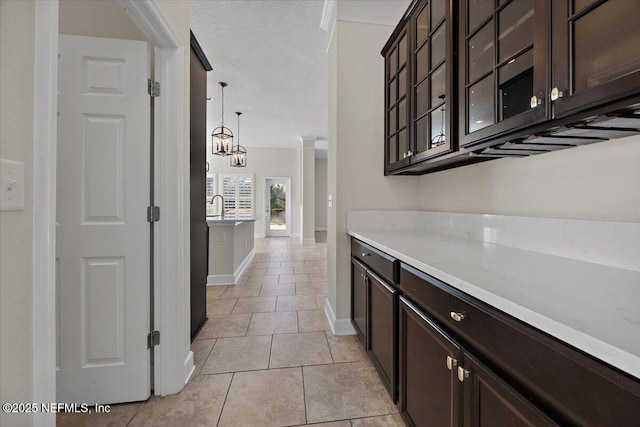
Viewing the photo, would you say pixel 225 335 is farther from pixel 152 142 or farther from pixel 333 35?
pixel 333 35

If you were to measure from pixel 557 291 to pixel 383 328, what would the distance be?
103 centimetres

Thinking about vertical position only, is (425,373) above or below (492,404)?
below

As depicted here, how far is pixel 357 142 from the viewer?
246cm

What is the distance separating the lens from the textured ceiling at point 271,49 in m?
2.59

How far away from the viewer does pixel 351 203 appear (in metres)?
2.44

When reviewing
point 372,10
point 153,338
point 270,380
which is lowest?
point 270,380

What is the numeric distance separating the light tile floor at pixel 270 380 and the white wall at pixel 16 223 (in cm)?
110

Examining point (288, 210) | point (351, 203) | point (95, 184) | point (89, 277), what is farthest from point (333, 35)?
point (288, 210)

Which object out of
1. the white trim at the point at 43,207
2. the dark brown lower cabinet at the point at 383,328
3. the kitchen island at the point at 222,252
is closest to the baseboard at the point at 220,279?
the kitchen island at the point at 222,252

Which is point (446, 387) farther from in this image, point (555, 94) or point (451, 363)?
point (555, 94)

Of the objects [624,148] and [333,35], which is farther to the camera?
[333,35]

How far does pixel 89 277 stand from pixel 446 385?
1.90m

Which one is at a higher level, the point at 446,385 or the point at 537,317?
the point at 537,317

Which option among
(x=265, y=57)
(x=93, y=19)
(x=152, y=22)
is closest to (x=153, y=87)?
(x=152, y=22)
